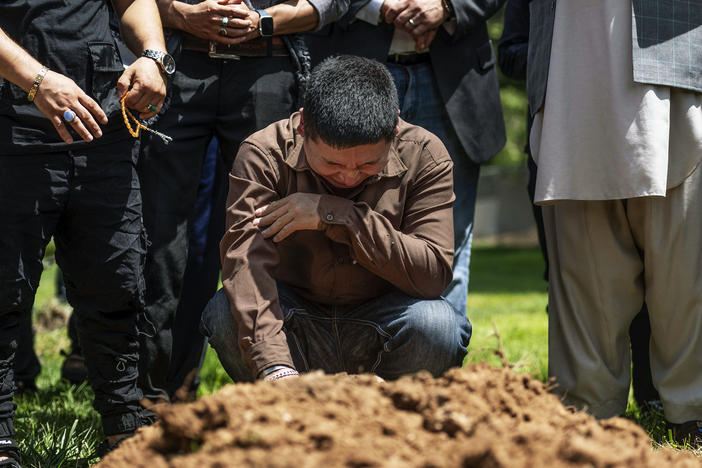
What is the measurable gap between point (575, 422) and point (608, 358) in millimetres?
1440

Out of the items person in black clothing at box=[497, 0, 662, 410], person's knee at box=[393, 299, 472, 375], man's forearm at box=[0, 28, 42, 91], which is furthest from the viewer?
person in black clothing at box=[497, 0, 662, 410]

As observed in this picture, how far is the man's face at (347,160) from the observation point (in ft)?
9.34

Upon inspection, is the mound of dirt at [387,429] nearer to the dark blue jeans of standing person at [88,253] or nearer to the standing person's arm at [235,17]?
the dark blue jeans of standing person at [88,253]

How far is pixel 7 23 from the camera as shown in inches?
112

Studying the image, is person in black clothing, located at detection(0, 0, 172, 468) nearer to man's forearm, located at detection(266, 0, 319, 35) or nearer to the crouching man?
the crouching man

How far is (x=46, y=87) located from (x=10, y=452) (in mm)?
1176

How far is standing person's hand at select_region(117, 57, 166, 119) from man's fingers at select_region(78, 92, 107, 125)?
0.50 feet

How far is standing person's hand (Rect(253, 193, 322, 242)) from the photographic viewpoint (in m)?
2.92

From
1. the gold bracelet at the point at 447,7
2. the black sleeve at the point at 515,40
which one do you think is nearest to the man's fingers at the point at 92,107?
the gold bracelet at the point at 447,7

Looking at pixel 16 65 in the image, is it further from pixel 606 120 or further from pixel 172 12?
pixel 606 120

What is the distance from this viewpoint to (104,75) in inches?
118

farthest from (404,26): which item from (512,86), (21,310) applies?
(512,86)

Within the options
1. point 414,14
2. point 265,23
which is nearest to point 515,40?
point 414,14

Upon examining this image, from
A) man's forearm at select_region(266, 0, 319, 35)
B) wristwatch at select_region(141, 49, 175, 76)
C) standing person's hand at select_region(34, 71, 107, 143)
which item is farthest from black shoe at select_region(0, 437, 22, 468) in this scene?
man's forearm at select_region(266, 0, 319, 35)
